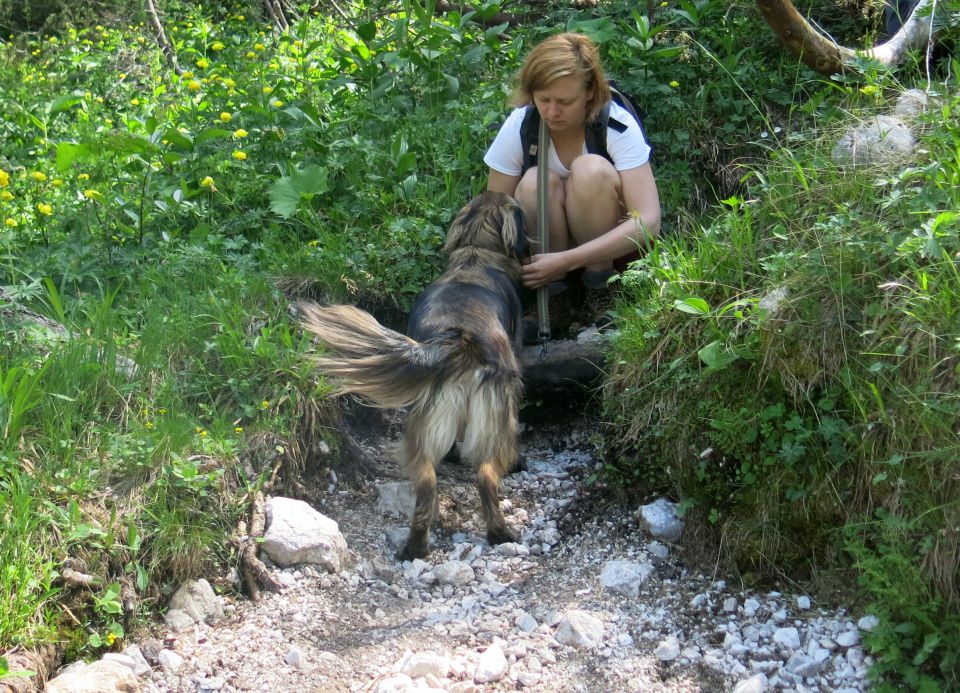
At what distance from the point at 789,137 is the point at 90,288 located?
3349 millimetres

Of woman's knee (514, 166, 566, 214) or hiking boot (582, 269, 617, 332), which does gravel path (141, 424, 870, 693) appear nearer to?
hiking boot (582, 269, 617, 332)

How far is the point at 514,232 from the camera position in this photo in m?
4.41

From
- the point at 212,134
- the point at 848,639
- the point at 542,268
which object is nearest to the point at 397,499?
the point at 542,268

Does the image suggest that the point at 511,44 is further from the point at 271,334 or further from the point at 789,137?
the point at 271,334

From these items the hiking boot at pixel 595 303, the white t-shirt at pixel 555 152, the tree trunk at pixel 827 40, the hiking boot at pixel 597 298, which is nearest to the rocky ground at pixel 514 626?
the hiking boot at pixel 597 298

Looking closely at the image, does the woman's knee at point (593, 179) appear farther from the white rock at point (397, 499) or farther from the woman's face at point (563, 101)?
the white rock at point (397, 499)

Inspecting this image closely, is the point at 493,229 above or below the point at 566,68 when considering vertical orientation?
below

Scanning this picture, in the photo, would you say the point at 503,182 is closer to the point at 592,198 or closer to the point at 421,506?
the point at 592,198

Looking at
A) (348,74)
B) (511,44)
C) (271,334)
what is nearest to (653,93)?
(511,44)

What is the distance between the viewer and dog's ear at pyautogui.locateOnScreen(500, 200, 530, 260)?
4.41 meters

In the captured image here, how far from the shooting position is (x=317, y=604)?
348 cm

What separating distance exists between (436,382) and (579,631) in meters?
1.03

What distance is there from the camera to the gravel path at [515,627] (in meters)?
3.08

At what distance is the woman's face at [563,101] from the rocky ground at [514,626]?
1.74m
